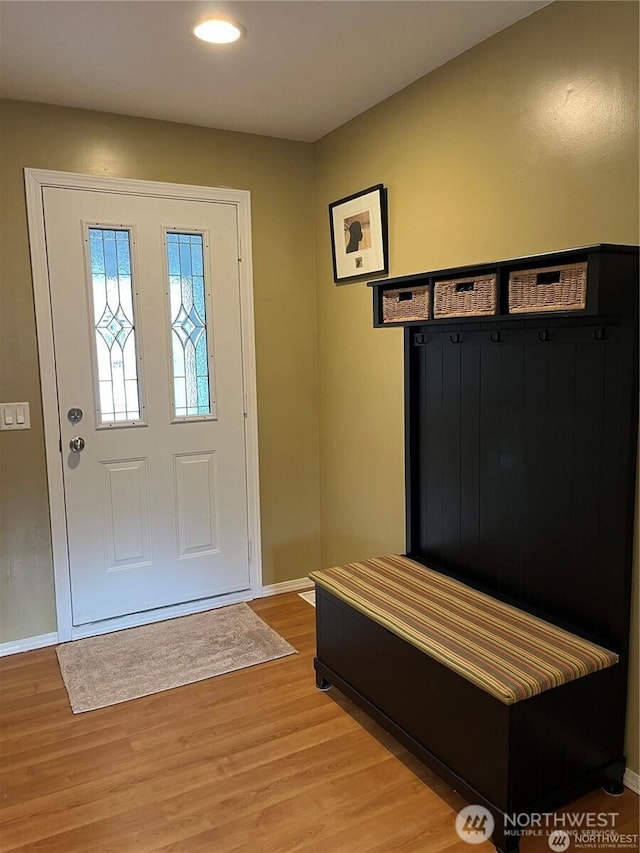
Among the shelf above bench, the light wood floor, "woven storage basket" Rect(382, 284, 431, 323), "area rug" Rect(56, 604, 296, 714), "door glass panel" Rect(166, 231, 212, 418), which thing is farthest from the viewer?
"door glass panel" Rect(166, 231, 212, 418)

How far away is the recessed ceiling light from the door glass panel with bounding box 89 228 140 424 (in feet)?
3.53

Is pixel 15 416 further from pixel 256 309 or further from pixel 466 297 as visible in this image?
pixel 466 297

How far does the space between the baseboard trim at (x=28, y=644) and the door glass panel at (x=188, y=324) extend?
48.1 inches

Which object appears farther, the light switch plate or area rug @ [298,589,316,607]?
area rug @ [298,589,316,607]

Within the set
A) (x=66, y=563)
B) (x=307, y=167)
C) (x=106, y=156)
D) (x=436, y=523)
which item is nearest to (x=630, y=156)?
(x=436, y=523)

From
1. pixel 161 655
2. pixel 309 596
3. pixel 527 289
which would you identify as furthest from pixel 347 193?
pixel 161 655

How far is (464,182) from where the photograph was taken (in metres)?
2.47

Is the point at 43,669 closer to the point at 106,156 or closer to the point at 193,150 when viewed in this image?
the point at 106,156

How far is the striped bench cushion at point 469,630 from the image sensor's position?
1737 millimetres

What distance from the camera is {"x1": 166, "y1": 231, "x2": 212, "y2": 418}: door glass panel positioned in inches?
125

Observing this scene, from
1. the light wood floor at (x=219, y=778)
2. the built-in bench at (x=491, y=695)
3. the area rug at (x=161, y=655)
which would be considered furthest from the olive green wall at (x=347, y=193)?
the light wood floor at (x=219, y=778)

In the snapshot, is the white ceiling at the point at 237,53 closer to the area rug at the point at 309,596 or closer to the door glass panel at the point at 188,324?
the door glass panel at the point at 188,324

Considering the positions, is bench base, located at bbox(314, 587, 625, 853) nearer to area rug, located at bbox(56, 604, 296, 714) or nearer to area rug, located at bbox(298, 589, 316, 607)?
area rug, located at bbox(56, 604, 296, 714)

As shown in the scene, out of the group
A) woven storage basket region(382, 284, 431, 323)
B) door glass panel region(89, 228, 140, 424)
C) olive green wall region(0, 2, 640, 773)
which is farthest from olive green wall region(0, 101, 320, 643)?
woven storage basket region(382, 284, 431, 323)
